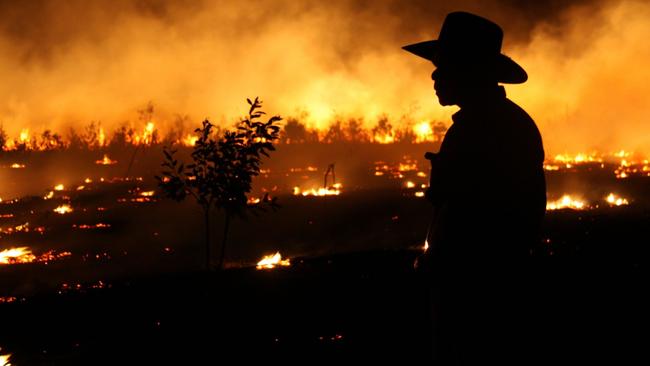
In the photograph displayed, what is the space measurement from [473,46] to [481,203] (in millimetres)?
793

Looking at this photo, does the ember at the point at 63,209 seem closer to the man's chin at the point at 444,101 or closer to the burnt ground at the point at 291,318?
the burnt ground at the point at 291,318

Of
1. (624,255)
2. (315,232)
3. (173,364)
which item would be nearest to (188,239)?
(315,232)

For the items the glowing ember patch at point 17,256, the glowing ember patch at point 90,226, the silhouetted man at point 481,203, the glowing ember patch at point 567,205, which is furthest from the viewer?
the glowing ember patch at point 90,226

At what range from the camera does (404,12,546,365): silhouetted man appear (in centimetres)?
242

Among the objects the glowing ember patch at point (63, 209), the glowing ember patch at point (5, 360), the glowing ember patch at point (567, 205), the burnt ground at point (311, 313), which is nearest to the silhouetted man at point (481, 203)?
the burnt ground at point (311, 313)

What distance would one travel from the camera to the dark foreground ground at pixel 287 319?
25.1 ft

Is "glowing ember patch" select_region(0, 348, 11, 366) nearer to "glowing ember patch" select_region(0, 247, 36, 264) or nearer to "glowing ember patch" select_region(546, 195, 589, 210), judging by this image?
"glowing ember patch" select_region(0, 247, 36, 264)

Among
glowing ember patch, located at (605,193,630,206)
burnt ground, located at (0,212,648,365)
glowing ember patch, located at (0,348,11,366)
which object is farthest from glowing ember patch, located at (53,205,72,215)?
glowing ember patch, located at (605,193,630,206)

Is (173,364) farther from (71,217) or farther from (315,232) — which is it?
(71,217)

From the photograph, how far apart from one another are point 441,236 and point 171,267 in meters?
28.3

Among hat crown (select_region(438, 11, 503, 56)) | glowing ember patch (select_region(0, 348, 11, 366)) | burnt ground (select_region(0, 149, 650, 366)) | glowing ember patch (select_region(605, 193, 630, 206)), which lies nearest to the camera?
hat crown (select_region(438, 11, 503, 56))

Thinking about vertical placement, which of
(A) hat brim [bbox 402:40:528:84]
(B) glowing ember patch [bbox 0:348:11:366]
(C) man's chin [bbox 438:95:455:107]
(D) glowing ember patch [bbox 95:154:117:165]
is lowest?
(B) glowing ember patch [bbox 0:348:11:366]

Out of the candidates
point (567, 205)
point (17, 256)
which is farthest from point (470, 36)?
point (567, 205)

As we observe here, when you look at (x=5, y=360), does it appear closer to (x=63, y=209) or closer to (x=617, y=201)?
(x=617, y=201)
